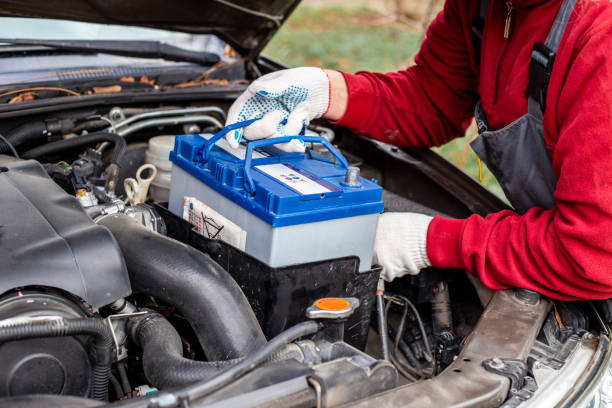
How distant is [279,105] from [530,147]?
2.04 feet

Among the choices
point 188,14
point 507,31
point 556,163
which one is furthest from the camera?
point 188,14

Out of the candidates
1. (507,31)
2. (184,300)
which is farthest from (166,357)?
(507,31)

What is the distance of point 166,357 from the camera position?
917 mm

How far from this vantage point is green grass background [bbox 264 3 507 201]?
21.4ft

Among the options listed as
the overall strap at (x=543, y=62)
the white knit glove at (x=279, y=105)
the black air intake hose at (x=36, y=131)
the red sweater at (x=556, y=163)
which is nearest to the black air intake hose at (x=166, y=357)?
the white knit glove at (x=279, y=105)

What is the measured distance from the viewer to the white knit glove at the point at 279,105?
50.8 inches

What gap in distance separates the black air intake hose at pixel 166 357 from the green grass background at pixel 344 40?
4.89m

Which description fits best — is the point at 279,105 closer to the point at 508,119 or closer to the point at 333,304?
the point at 508,119

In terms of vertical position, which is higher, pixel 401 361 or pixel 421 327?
pixel 421 327

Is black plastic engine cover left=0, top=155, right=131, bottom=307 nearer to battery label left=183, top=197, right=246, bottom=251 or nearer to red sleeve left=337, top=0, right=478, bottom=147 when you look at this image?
battery label left=183, top=197, right=246, bottom=251

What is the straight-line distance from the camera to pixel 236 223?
3.63ft

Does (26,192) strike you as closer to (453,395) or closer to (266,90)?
(266,90)

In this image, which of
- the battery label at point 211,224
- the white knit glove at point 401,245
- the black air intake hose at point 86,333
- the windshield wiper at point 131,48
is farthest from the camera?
the windshield wiper at point 131,48

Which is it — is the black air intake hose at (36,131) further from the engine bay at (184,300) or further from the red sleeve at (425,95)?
the red sleeve at (425,95)
